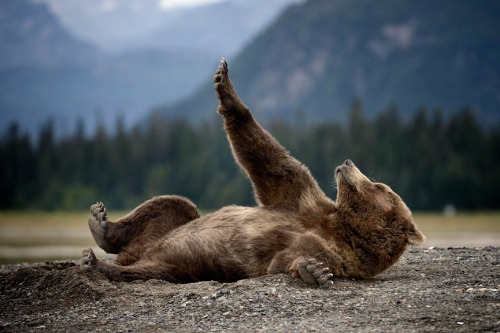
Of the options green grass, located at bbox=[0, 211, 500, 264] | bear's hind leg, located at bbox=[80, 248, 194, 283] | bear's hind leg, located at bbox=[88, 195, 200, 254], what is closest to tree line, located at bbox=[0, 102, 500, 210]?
green grass, located at bbox=[0, 211, 500, 264]

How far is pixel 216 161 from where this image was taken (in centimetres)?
11069

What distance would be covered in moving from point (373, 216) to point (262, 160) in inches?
63.4

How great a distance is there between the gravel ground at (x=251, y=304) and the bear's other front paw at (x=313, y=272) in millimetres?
102

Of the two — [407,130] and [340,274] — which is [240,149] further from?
[407,130]

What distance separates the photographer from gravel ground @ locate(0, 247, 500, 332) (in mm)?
5355

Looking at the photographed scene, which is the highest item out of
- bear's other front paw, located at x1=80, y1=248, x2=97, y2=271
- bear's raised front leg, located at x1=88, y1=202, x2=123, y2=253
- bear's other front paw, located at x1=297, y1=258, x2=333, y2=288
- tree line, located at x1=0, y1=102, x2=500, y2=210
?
tree line, located at x1=0, y1=102, x2=500, y2=210

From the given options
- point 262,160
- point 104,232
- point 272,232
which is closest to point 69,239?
point 104,232

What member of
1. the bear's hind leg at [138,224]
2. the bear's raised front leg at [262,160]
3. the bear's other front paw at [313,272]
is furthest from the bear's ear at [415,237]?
the bear's hind leg at [138,224]

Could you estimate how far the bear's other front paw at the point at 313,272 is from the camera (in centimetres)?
643

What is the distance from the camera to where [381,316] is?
A: 5500 millimetres

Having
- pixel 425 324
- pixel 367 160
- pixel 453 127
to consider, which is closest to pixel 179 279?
pixel 425 324

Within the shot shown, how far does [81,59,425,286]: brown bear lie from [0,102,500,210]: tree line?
80.2 metres

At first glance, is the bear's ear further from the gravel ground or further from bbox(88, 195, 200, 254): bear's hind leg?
bbox(88, 195, 200, 254): bear's hind leg

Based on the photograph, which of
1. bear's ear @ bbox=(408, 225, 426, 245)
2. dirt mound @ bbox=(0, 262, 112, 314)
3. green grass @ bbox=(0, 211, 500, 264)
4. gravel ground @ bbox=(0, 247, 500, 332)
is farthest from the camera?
green grass @ bbox=(0, 211, 500, 264)
